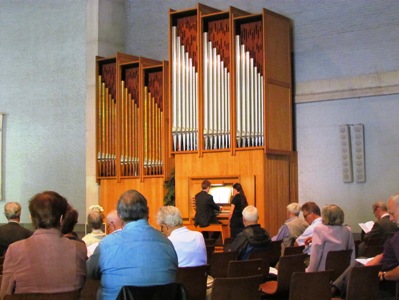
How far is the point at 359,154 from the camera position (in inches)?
496

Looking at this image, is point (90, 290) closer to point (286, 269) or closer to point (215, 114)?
point (286, 269)

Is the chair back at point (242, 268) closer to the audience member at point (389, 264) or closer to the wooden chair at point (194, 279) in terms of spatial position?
the wooden chair at point (194, 279)

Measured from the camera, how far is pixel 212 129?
13.2 meters

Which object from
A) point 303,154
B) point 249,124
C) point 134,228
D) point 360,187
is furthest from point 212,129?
point 134,228

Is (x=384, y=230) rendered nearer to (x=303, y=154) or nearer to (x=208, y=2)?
(x=303, y=154)

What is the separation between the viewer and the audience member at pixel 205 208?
12.4 meters

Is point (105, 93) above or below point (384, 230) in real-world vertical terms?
above

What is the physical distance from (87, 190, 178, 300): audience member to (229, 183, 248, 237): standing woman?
7736 mm

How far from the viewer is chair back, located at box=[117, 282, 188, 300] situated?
3.85m

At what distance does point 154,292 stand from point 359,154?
922cm

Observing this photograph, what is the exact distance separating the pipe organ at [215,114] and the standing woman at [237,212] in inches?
14.4

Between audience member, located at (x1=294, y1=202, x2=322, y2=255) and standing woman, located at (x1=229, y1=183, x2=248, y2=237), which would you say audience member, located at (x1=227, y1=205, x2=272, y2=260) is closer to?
audience member, located at (x1=294, y1=202, x2=322, y2=255)

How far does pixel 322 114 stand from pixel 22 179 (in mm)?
7178

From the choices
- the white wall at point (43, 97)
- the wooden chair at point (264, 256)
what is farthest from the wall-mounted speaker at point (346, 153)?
the white wall at point (43, 97)
